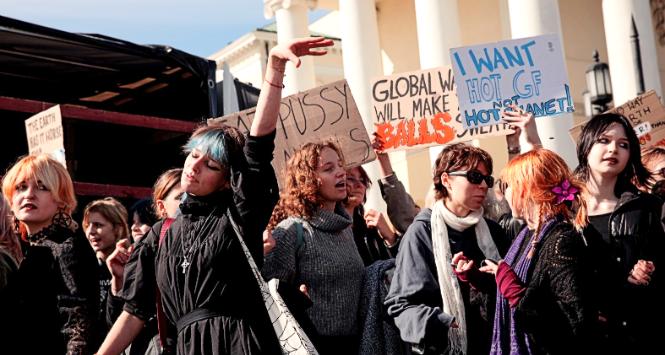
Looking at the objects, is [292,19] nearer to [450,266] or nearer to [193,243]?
[450,266]

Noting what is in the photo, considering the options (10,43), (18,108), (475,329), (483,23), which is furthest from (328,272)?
(483,23)

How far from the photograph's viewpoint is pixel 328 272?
16.7 ft

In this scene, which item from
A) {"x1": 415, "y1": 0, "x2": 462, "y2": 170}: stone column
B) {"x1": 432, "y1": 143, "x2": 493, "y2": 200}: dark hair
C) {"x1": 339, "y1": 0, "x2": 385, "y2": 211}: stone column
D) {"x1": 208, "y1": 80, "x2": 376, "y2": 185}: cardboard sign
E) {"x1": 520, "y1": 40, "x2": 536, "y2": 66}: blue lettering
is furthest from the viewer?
{"x1": 339, "y1": 0, "x2": 385, "y2": 211}: stone column

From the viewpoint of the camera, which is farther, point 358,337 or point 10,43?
point 10,43

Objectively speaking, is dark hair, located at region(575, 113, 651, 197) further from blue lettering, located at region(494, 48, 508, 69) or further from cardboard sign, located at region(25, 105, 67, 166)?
cardboard sign, located at region(25, 105, 67, 166)

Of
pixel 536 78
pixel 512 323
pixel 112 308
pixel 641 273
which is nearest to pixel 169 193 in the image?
pixel 112 308

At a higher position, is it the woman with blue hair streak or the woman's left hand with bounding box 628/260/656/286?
the woman with blue hair streak

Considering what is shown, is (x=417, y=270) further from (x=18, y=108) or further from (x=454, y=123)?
(x=18, y=108)

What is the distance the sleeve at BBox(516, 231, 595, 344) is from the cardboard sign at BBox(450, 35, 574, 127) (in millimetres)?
3132

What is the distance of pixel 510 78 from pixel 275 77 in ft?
12.6

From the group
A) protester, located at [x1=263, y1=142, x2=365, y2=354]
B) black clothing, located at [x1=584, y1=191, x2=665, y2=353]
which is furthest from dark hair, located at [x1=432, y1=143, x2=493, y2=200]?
black clothing, located at [x1=584, y1=191, x2=665, y2=353]

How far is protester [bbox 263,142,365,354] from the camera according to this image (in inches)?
200

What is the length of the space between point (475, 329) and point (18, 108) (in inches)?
196

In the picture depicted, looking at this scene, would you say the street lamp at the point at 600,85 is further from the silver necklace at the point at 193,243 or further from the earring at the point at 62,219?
the silver necklace at the point at 193,243
